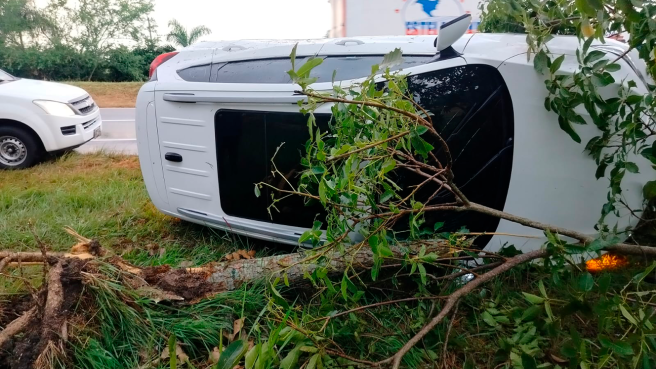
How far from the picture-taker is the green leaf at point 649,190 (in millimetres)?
2369

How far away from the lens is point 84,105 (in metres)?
6.98

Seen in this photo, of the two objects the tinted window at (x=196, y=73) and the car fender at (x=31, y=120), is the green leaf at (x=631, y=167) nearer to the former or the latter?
the tinted window at (x=196, y=73)

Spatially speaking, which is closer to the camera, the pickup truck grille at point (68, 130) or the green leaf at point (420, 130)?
the green leaf at point (420, 130)

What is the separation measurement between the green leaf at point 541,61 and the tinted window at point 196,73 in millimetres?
2204

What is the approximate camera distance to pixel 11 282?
2.85m

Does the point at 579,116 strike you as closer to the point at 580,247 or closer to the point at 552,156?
the point at 552,156

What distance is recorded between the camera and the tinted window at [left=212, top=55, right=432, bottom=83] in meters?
3.08

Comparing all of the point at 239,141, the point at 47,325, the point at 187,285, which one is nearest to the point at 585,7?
the point at 239,141

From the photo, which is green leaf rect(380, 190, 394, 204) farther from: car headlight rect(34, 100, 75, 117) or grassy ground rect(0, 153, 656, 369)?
car headlight rect(34, 100, 75, 117)

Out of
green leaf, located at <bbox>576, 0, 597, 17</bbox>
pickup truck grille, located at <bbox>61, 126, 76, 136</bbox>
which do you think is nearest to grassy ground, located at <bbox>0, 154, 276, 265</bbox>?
pickup truck grille, located at <bbox>61, 126, 76, 136</bbox>

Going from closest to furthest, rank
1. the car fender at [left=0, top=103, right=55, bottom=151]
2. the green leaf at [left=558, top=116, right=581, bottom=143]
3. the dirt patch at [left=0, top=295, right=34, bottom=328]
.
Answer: the green leaf at [left=558, top=116, right=581, bottom=143] < the dirt patch at [left=0, top=295, right=34, bottom=328] < the car fender at [left=0, top=103, right=55, bottom=151]

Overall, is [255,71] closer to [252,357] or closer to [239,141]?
[239,141]

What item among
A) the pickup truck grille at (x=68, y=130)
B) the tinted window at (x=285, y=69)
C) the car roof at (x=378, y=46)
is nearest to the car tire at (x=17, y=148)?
the pickup truck grille at (x=68, y=130)

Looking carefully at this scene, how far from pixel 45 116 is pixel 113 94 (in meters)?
11.5
